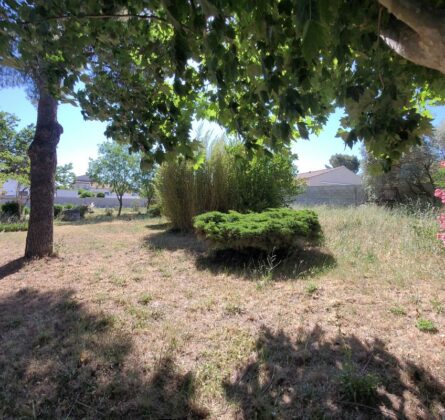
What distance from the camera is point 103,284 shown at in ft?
13.5

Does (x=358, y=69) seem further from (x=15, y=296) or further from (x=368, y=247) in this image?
(x=15, y=296)

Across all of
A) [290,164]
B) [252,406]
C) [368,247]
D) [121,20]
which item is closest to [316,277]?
[368,247]

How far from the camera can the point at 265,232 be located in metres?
4.40

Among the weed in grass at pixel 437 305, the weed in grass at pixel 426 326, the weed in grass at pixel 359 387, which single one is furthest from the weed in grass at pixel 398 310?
the weed in grass at pixel 359 387

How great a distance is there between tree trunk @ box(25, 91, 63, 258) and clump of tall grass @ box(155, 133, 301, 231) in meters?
3.24

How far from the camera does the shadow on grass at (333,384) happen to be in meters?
1.81

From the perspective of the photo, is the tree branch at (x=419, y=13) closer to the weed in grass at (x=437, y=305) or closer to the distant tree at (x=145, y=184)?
the weed in grass at (x=437, y=305)

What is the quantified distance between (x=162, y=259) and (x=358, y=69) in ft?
14.7

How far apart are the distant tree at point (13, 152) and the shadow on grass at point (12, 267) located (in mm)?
11676

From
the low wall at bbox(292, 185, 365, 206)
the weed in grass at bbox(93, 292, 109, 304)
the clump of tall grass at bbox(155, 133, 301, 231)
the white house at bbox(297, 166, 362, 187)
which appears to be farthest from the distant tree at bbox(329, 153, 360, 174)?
the weed in grass at bbox(93, 292, 109, 304)

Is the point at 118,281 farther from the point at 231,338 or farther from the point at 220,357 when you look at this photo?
the point at 220,357

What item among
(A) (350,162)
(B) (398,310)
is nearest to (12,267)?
(B) (398,310)

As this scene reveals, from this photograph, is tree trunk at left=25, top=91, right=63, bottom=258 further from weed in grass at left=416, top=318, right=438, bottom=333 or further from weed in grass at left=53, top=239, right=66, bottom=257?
weed in grass at left=416, top=318, right=438, bottom=333

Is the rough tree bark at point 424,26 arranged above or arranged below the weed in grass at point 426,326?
above
